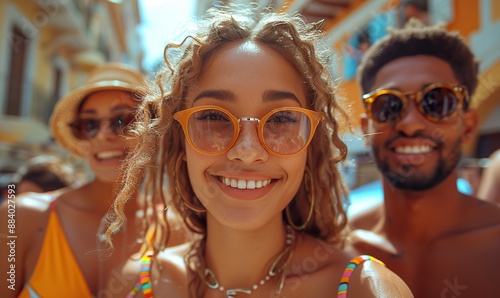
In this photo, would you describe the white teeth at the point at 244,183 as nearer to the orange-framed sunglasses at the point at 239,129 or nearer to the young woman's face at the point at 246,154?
the young woman's face at the point at 246,154

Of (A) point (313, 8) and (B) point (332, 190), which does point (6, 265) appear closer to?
(B) point (332, 190)

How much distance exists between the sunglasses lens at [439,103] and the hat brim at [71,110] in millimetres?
1508

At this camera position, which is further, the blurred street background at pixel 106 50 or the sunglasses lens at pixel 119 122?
the blurred street background at pixel 106 50

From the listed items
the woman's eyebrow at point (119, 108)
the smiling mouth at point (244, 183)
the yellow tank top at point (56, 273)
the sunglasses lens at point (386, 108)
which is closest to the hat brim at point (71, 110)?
the woman's eyebrow at point (119, 108)

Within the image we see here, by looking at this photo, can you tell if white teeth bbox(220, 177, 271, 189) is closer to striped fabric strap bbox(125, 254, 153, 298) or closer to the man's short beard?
striped fabric strap bbox(125, 254, 153, 298)

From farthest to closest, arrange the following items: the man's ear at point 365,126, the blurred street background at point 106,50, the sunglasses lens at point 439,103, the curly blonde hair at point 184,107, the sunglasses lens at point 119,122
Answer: the blurred street background at point 106,50, the sunglasses lens at point 119,122, the man's ear at point 365,126, the sunglasses lens at point 439,103, the curly blonde hair at point 184,107

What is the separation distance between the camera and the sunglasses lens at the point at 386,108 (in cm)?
192

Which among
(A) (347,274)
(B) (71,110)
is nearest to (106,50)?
(B) (71,110)

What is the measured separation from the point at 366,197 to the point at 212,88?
9.51ft

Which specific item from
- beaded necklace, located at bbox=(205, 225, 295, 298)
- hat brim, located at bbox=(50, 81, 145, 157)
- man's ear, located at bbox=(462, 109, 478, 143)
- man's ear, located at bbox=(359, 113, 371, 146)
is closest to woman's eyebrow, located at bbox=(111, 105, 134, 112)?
hat brim, located at bbox=(50, 81, 145, 157)

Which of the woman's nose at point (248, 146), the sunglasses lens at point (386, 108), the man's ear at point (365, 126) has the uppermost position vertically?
the sunglasses lens at point (386, 108)

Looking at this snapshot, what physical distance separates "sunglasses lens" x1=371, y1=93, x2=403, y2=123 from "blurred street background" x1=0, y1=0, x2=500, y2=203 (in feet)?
0.43

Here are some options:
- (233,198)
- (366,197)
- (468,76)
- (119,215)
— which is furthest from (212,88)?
(366,197)

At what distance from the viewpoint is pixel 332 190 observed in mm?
1700
